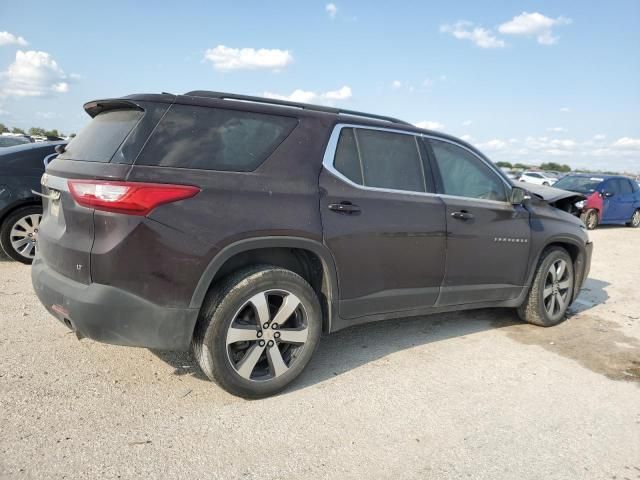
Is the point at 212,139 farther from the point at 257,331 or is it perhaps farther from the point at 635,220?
the point at 635,220

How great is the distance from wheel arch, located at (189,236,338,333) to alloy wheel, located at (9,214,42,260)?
4.07 m

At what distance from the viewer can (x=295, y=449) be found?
2.68m

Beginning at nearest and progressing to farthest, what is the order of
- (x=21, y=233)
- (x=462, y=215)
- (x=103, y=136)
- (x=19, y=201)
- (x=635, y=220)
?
(x=103, y=136)
(x=462, y=215)
(x=19, y=201)
(x=21, y=233)
(x=635, y=220)

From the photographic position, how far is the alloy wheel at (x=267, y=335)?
3062 millimetres

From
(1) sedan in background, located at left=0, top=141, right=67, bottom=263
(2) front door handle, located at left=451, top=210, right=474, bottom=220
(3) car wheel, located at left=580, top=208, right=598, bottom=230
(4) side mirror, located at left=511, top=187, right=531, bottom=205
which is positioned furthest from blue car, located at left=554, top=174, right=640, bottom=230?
(1) sedan in background, located at left=0, top=141, right=67, bottom=263

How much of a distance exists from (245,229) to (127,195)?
26.6 inches

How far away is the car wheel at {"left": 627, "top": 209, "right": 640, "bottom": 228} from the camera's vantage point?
1557 cm

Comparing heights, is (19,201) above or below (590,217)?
above

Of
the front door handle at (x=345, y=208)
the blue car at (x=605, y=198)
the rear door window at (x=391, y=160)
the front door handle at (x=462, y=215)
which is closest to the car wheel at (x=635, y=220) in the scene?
the blue car at (x=605, y=198)

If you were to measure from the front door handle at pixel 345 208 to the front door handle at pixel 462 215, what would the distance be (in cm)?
100

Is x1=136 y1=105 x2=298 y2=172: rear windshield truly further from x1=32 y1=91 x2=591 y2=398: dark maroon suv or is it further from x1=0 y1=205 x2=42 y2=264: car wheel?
x1=0 y1=205 x2=42 y2=264: car wheel

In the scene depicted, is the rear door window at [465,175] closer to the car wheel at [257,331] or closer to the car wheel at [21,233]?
the car wheel at [257,331]

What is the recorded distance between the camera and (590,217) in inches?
546

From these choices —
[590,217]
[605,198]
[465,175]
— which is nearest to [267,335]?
[465,175]
